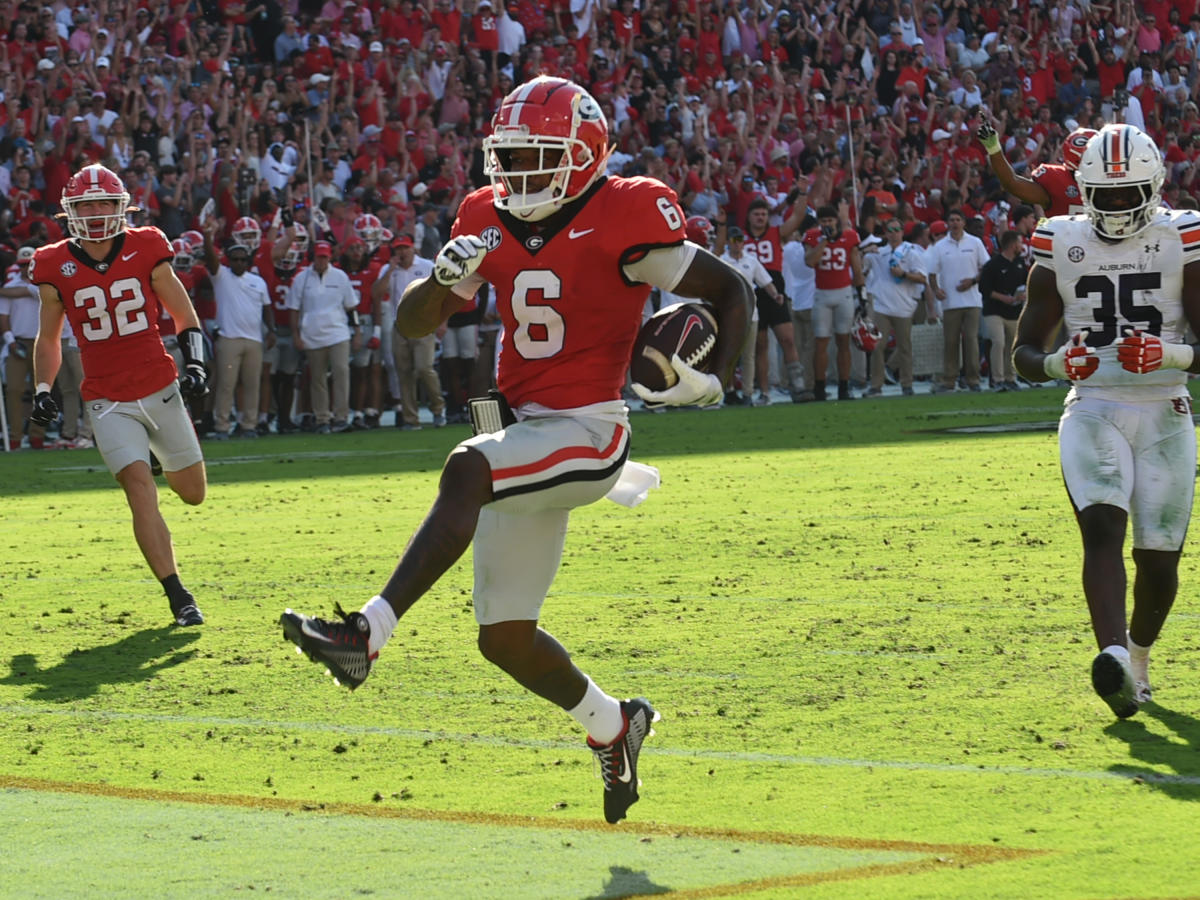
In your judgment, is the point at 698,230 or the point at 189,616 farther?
the point at 698,230

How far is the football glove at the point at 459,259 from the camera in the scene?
15.9 ft

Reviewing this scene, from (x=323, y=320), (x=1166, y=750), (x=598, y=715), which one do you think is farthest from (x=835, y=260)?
(x=598, y=715)

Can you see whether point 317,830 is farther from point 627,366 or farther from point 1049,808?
point 1049,808

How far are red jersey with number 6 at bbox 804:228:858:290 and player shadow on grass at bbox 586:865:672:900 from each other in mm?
16419

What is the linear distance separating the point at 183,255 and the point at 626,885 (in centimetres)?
1452

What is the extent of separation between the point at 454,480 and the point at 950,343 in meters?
17.4

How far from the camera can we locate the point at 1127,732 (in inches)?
221

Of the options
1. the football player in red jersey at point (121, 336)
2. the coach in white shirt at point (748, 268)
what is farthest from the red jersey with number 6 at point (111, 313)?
the coach in white shirt at point (748, 268)

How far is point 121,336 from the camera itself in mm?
8773

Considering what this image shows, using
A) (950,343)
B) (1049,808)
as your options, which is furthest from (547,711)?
(950,343)

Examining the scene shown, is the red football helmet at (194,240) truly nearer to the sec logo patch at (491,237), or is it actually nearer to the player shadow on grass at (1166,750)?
the sec logo patch at (491,237)

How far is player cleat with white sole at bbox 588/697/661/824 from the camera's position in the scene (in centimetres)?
483

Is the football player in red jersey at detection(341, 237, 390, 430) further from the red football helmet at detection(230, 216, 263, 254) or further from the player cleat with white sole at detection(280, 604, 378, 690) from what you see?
the player cleat with white sole at detection(280, 604, 378, 690)

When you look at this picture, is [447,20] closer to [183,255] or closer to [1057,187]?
[183,255]
